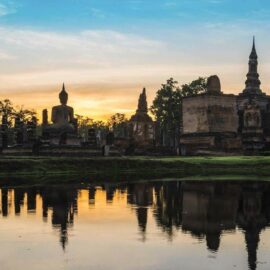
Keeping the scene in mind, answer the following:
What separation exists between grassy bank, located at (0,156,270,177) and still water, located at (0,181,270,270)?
13.4 meters

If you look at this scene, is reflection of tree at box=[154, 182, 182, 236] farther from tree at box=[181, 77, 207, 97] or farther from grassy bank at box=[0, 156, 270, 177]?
tree at box=[181, 77, 207, 97]

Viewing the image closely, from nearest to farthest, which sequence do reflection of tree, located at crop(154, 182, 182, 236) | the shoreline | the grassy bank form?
reflection of tree, located at crop(154, 182, 182, 236) < the shoreline < the grassy bank

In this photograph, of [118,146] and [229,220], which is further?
[118,146]

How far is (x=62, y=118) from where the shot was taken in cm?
5897

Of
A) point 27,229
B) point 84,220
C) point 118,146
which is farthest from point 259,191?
point 118,146

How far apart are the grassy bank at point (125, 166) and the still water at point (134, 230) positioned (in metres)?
13.4

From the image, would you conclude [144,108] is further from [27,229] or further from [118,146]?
[27,229]

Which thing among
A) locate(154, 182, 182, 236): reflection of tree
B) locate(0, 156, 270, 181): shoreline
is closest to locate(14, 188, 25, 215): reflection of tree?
locate(154, 182, 182, 236): reflection of tree

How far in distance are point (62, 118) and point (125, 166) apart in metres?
16.3

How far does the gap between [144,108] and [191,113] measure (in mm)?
9832

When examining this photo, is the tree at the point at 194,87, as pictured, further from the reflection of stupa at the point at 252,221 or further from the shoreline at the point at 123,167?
the reflection of stupa at the point at 252,221

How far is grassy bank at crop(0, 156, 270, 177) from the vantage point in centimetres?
4019

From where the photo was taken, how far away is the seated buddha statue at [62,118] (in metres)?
56.9

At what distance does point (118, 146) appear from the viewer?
61906 mm
